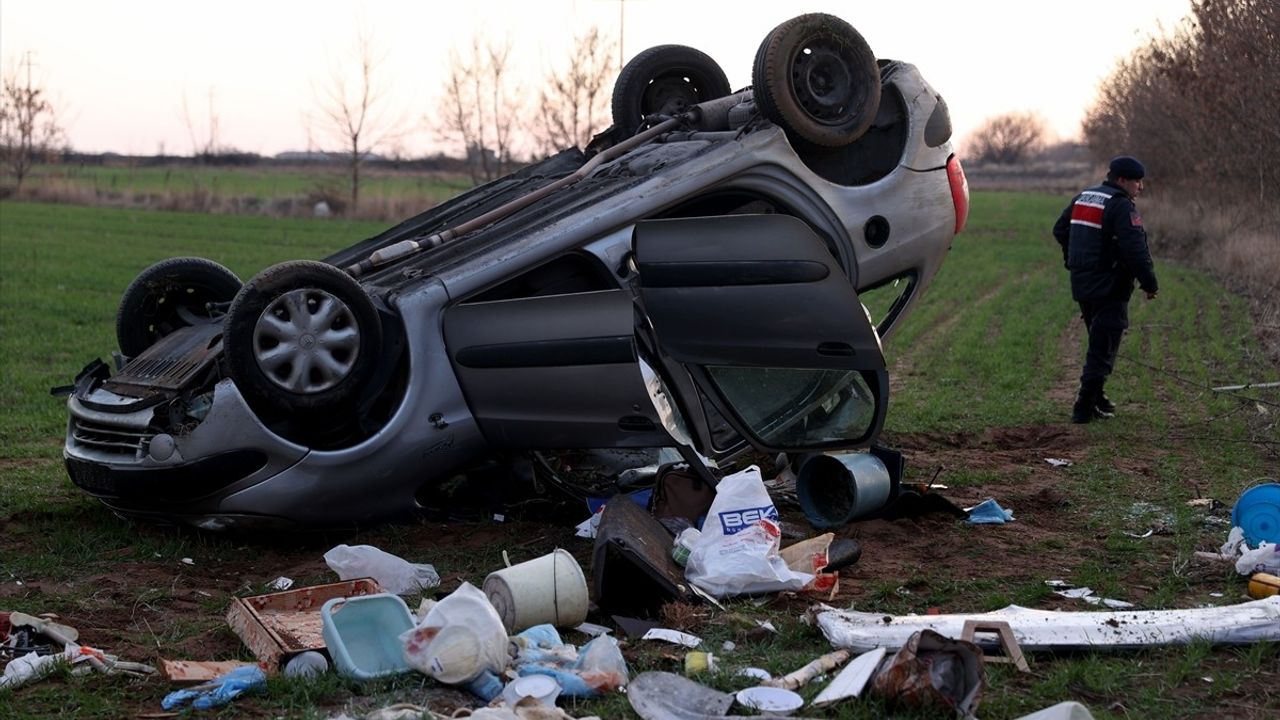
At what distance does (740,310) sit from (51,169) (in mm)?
49717

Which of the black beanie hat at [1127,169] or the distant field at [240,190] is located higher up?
the distant field at [240,190]

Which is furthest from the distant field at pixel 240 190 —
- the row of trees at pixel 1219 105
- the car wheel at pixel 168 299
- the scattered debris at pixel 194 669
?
the scattered debris at pixel 194 669

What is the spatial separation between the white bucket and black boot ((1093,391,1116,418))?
587 centimetres

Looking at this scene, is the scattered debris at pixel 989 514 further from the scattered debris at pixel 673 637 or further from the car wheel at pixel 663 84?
the car wheel at pixel 663 84

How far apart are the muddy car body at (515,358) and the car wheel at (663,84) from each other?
1305mm

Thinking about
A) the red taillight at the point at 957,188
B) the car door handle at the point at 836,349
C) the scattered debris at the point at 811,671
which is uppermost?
the red taillight at the point at 957,188

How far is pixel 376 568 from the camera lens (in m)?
4.99

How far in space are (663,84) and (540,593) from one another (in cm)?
401

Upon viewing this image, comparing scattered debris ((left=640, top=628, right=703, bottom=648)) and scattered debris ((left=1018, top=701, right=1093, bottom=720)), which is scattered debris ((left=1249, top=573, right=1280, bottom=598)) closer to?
scattered debris ((left=1018, top=701, right=1093, bottom=720))

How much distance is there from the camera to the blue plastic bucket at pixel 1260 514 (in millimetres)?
5207

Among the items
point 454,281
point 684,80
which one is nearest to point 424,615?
point 454,281

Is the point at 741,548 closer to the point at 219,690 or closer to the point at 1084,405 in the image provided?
the point at 219,690

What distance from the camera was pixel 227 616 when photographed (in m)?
4.49

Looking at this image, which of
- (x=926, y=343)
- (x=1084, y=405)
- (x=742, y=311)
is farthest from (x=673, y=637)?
(x=926, y=343)
